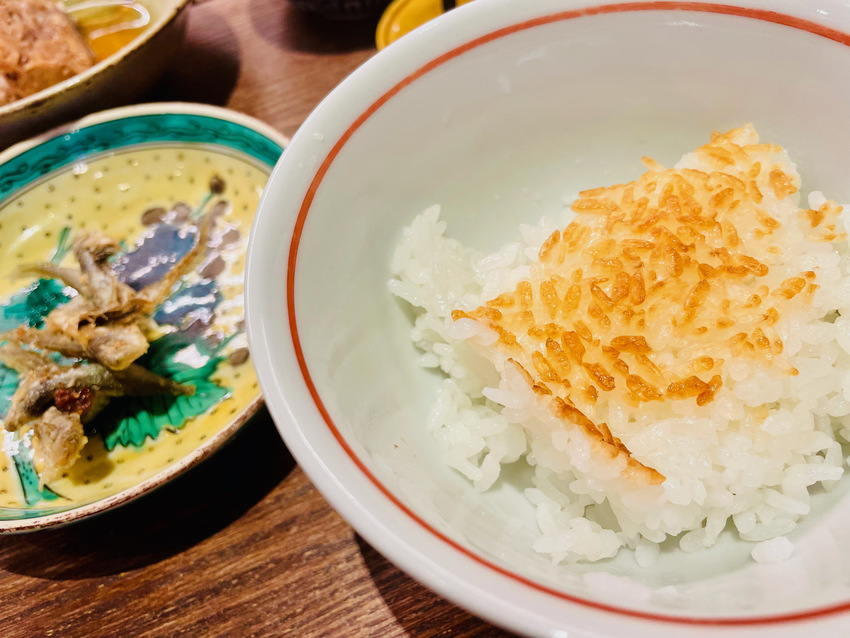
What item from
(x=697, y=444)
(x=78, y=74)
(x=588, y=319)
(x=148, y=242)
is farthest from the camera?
(x=78, y=74)

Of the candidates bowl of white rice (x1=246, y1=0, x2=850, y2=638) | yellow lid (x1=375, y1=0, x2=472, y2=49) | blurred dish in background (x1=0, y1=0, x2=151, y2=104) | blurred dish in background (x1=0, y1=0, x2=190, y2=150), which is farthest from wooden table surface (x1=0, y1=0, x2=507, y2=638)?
blurred dish in background (x1=0, y1=0, x2=151, y2=104)

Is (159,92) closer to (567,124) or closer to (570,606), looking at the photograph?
(567,124)

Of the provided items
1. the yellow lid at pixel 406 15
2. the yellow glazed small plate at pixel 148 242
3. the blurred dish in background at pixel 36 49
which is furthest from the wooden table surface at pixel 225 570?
the blurred dish in background at pixel 36 49

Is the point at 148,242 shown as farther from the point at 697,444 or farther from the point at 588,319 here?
the point at 697,444

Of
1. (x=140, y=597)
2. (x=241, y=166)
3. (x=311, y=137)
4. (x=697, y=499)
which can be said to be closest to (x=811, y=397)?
(x=697, y=499)

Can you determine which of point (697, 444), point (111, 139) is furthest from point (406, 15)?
point (697, 444)

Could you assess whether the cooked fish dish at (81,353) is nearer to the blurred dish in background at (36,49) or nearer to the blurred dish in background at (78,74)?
the blurred dish in background at (78,74)
